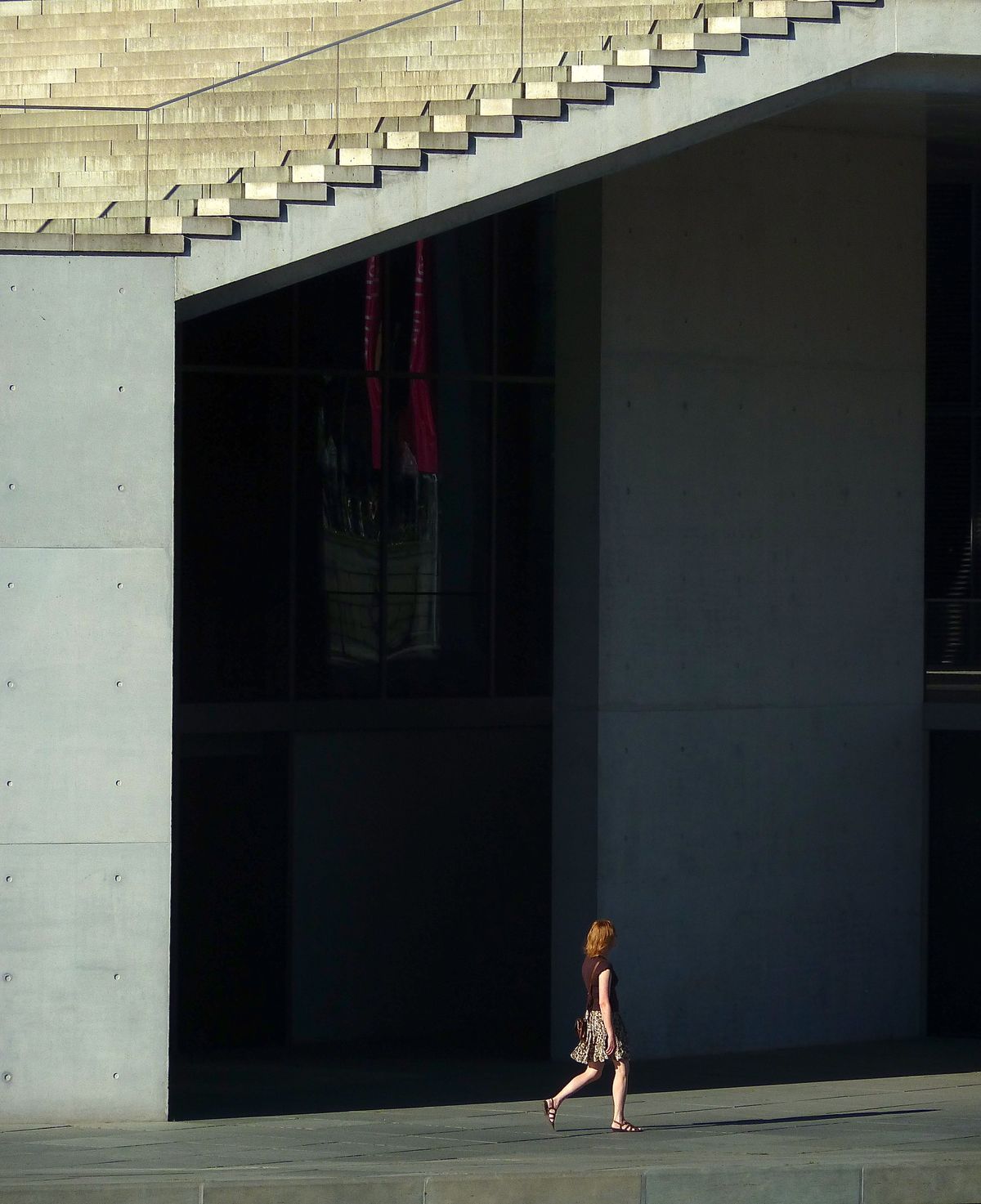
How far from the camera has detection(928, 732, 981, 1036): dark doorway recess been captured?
2073cm

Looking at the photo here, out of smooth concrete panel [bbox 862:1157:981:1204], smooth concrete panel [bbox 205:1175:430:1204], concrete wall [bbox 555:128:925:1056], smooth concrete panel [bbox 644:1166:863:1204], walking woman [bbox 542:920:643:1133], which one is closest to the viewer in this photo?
smooth concrete panel [bbox 205:1175:430:1204]

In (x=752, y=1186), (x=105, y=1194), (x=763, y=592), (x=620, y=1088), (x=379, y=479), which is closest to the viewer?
(x=105, y=1194)

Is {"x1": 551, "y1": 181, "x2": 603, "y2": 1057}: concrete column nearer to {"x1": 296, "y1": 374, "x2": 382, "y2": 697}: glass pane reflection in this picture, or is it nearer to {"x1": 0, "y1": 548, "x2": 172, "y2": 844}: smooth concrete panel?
{"x1": 296, "y1": 374, "x2": 382, "y2": 697}: glass pane reflection

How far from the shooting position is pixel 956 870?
2086 cm

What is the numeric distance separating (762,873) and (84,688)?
310 inches

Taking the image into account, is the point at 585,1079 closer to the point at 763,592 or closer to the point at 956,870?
the point at 763,592

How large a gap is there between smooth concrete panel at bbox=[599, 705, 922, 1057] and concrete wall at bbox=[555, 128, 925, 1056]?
0.03 metres

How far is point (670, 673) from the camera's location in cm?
1941

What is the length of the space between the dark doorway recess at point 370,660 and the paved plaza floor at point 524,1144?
181cm

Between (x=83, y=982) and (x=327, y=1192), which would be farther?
(x=83, y=982)

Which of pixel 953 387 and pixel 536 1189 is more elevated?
pixel 953 387

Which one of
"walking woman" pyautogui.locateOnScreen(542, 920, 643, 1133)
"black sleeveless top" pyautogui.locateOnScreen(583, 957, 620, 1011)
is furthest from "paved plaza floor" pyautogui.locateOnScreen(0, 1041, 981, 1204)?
"black sleeveless top" pyautogui.locateOnScreen(583, 957, 620, 1011)

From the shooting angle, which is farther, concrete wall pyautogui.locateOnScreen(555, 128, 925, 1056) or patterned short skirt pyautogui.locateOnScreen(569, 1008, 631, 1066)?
concrete wall pyautogui.locateOnScreen(555, 128, 925, 1056)

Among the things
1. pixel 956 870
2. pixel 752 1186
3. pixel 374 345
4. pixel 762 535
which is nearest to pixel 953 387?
pixel 762 535
